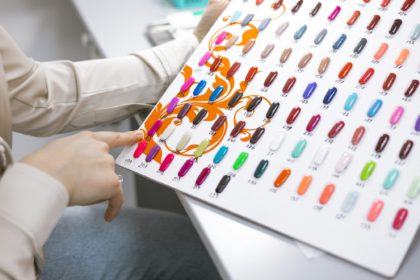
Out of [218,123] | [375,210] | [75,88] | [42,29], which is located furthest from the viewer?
[42,29]

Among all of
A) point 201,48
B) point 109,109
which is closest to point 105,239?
point 109,109

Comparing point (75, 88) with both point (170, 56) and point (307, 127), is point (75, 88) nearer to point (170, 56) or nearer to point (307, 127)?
point (170, 56)

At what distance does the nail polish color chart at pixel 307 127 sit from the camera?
0.46 m

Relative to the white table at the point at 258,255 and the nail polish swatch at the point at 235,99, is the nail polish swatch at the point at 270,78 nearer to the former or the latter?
the nail polish swatch at the point at 235,99

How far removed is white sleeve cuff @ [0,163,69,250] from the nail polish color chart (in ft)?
0.29

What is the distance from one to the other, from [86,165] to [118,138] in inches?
1.9

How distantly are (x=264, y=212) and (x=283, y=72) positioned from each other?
0.56 ft

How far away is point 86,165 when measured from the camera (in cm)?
53

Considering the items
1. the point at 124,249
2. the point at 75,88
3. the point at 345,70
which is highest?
the point at 345,70

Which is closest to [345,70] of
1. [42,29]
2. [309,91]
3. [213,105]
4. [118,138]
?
[309,91]

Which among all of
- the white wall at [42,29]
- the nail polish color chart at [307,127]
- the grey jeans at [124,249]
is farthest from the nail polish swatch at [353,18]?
the white wall at [42,29]

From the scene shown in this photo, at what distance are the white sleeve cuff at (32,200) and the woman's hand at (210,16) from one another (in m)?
0.32

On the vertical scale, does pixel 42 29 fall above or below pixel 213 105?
below

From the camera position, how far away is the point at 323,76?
55cm
